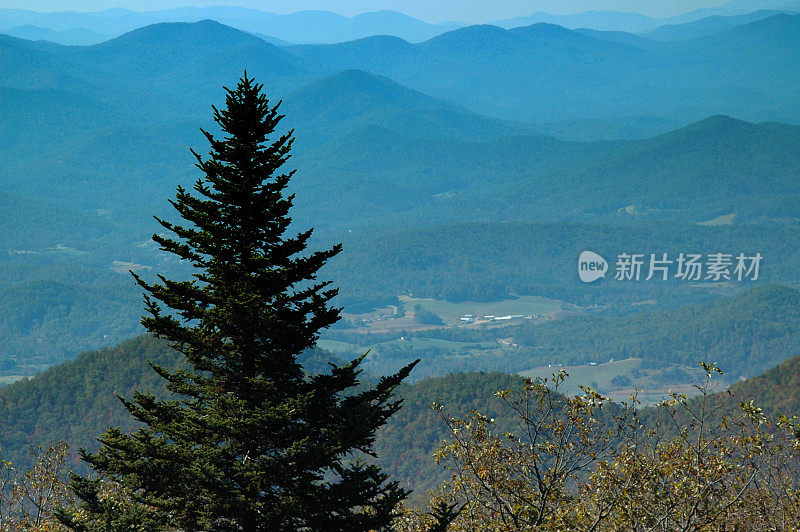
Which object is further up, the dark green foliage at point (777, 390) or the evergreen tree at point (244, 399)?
the evergreen tree at point (244, 399)

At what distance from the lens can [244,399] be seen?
1947 centimetres

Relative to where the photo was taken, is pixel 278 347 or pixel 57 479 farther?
pixel 57 479

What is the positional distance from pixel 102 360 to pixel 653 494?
168753 millimetres

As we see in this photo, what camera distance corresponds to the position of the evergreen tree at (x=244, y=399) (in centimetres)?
1878

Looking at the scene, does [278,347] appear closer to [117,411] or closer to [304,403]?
[304,403]

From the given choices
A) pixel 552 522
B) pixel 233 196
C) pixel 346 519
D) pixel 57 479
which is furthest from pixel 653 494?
pixel 57 479

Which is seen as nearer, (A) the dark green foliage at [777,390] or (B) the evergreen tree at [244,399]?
(B) the evergreen tree at [244,399]

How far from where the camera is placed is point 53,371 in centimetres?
17538

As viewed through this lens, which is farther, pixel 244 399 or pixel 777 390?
pixel 777 390

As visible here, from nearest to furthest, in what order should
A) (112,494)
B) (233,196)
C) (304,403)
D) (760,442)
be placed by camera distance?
(760,442), (304,403), (233,196), (112,494)

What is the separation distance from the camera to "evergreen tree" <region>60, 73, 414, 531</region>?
1878 centimetres

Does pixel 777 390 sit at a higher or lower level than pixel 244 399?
lower

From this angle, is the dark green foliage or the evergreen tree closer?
the evergreen tree

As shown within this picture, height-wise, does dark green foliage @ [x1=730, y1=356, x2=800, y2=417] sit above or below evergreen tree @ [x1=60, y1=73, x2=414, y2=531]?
below
